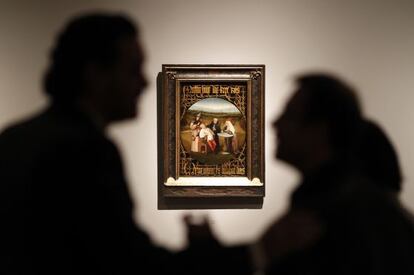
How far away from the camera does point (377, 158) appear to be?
1.74m

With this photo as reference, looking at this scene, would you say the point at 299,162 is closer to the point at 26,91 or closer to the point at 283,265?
the point at 283,265

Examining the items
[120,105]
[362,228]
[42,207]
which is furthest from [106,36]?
[362,228]

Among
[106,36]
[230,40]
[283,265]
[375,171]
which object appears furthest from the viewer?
[230,40]

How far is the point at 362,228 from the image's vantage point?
1346mm

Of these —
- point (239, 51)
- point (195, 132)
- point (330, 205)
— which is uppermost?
point (239, 51)

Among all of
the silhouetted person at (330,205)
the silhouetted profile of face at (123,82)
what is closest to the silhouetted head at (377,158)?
the silhouetted person at (330,205)

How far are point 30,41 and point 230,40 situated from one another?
1.09 metres

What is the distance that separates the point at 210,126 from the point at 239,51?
1.44ft

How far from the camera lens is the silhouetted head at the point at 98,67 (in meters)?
1.60

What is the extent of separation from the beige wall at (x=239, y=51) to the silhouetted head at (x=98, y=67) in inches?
57.9

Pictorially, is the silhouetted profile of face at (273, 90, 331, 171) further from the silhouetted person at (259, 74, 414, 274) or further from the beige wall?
the beige wall

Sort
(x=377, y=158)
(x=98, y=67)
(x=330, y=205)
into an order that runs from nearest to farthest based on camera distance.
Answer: (x=330, y=205) < (x=98, y=67) < (x=377, y=158)

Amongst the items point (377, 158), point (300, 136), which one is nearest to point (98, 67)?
point (300, 136)

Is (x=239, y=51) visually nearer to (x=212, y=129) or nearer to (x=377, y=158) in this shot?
(x=212, y=129)
